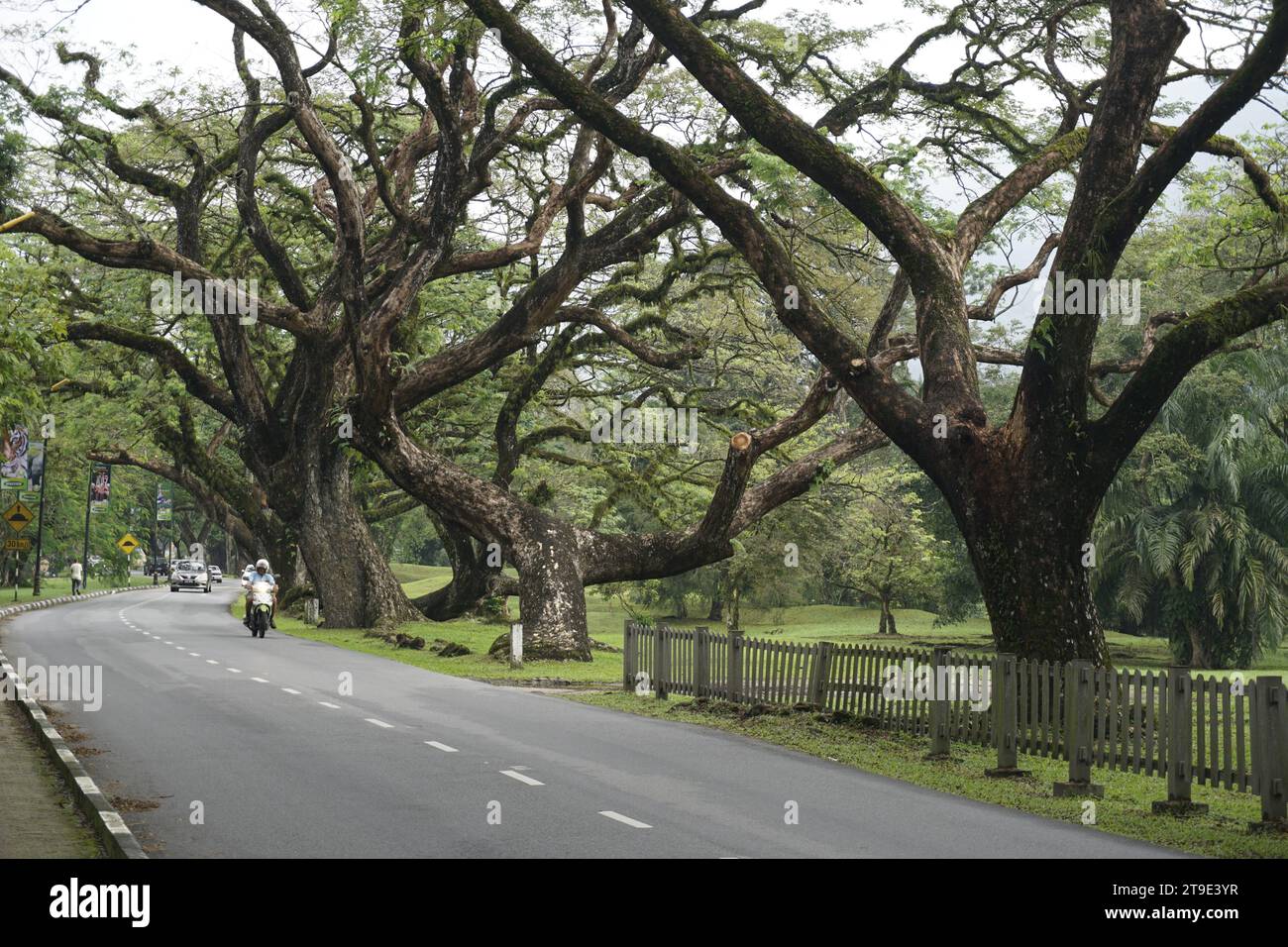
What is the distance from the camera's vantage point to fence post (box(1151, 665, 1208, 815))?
12.2 m

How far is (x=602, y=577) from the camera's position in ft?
98.6

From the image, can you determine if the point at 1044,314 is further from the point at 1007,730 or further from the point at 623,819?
the point at 623,819

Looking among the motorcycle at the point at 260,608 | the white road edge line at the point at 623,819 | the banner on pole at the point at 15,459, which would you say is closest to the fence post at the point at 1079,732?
the white road edge line at the point at 623,819

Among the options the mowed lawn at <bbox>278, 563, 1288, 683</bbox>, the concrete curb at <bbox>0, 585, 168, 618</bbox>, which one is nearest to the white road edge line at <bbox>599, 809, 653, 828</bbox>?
the mowed lawn at <bbox>278, 563, 1288, 683</bbox>

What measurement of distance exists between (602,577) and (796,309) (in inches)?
529

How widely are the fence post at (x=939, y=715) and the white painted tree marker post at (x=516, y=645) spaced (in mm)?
12503

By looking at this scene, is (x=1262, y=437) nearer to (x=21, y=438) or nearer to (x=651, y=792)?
(x=651, y=792)

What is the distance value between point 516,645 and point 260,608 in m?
10.3

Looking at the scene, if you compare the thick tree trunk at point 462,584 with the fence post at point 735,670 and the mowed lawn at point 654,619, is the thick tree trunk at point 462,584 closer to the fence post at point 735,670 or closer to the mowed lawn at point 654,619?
the mowed lawn at point 654,619

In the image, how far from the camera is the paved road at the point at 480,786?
9.88m

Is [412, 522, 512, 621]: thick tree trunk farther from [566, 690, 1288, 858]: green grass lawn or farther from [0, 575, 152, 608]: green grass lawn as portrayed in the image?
[566, 690, 1288, 858]: green grass lawn

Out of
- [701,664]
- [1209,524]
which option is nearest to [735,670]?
[701,664]

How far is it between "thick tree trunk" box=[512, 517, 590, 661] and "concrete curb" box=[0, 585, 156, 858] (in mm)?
11092
